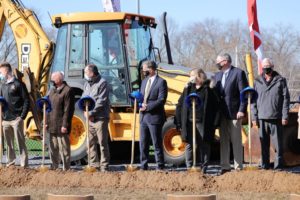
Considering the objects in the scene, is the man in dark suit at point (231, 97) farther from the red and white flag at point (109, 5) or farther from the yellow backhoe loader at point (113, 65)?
the red and white flag at point (109, 5)

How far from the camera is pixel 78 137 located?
48.9 feet

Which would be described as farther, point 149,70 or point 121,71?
point 121,71

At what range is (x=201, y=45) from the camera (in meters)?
66.4

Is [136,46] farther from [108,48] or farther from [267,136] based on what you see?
[267,136]

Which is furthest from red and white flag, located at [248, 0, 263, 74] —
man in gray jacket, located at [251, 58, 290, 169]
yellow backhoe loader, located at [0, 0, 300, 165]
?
man in gray jacket, located at [251, 58, 290, 169]

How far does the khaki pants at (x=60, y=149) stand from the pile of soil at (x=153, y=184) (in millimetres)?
967

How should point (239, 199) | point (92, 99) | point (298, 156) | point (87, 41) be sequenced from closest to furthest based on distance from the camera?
point (239, 199) → point (92, 99) → point (298, 156) → point (87, 41)

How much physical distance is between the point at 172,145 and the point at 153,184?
369 centimetres

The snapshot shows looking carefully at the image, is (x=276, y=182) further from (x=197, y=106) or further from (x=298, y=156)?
(x=298, y=156)

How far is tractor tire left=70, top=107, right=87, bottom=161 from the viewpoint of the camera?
576 inches

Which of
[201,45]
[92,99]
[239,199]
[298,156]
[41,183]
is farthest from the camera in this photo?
[201,45]

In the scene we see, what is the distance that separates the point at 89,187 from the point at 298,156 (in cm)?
459

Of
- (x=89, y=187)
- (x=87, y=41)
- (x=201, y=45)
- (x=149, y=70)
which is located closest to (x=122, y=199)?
(x=89, y=187)

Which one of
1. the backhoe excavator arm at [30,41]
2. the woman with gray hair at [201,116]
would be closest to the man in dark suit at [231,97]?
the woman with gray hair at [201,116]
